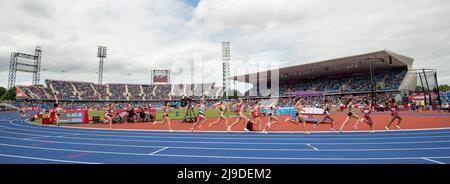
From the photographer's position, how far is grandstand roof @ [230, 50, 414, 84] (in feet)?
126

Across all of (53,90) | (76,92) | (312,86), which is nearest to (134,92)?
(76,92)

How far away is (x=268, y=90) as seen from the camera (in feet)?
214

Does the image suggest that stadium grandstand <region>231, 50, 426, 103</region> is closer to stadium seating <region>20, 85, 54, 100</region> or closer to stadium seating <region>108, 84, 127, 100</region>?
stadium seating <region>108, 84, 127, 100</region>

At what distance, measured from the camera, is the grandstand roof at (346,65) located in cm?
3853

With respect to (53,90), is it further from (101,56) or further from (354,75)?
(354,75)

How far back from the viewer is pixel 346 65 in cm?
4509

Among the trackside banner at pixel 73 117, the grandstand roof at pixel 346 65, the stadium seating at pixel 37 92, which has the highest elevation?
the grandstand roof at pixel 346 65

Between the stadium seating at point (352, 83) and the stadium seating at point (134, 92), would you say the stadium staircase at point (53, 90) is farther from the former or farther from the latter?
the stadium seating at point (352, 83)

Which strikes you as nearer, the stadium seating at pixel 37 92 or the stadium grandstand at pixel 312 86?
the stadium grandstand at pixel 312 86

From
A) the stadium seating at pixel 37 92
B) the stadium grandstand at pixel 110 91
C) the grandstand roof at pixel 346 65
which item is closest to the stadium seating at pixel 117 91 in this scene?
the stadium grandstand at pixel 110 91
